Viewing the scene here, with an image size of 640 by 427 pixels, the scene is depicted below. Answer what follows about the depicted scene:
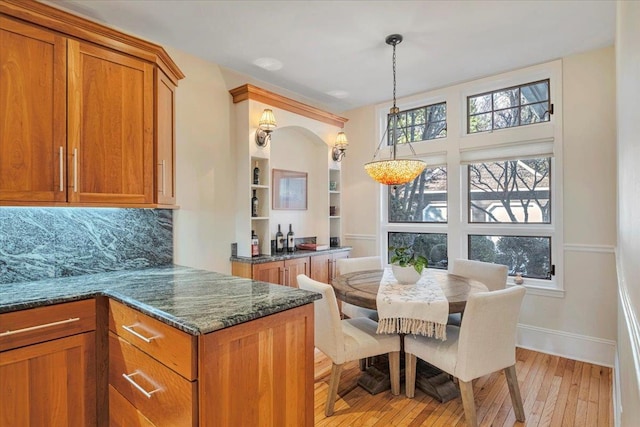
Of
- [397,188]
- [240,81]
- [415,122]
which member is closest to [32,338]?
[240,81]

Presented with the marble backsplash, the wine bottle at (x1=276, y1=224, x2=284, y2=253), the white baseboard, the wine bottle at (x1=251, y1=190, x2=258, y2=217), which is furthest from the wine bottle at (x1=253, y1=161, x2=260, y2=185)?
the white baseboard

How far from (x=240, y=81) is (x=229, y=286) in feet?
8.29

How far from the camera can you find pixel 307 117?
4.13 metres

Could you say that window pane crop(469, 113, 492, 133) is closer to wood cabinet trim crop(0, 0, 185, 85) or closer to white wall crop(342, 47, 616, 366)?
white wall crop(342, 47, 616, 366)

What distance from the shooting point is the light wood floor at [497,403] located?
7.34 feet

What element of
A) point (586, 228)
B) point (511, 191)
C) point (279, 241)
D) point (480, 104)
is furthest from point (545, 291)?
point (279, 241)

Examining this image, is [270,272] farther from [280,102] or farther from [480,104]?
[480,104]

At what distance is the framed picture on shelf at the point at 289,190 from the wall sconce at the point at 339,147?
49cm

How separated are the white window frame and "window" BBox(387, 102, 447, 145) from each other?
0.07 m

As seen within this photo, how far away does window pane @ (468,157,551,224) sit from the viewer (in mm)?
3457

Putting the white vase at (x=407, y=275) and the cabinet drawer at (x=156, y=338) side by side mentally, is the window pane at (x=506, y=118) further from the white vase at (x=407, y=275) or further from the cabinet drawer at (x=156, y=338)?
the cabinet drawer at (x=156, y=338)

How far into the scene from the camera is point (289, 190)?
165 inches

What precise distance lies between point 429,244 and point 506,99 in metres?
1.85

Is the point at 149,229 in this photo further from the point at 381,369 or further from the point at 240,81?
the point at 381,369
